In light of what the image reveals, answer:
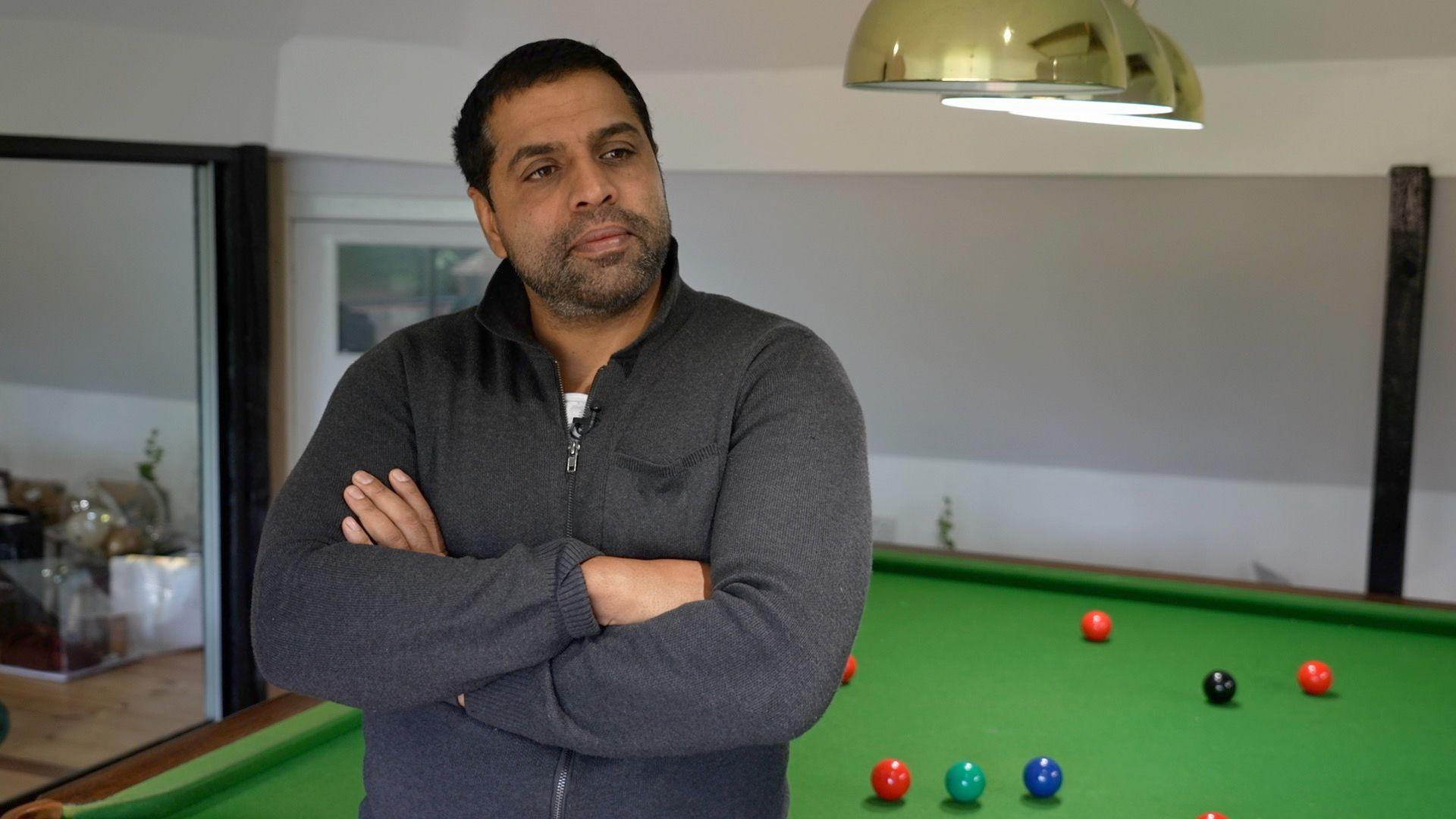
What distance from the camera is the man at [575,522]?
128 cm

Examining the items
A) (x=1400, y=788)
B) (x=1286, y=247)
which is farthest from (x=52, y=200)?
(x=1400, y=788)

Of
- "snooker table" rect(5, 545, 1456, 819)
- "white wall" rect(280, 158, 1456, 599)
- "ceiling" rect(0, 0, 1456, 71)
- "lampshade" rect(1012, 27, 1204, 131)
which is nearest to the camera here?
"snooker table" rect(5, 545, 1456, 819)

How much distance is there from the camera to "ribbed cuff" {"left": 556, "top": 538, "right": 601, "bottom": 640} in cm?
129

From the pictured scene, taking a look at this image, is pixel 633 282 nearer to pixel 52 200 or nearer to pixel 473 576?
pixel 473 576

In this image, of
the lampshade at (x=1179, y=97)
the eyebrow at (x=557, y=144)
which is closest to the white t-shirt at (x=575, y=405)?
the eyebrow at (x=557, y=144)

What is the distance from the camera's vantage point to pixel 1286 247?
4.18 m

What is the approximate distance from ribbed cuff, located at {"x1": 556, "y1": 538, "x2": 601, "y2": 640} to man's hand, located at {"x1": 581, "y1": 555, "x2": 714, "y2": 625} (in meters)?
0.02

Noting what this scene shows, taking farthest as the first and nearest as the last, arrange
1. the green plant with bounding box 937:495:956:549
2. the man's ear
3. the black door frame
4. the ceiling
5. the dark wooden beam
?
the green plant with bounding box 937:495:956:549
the black door frame
the dark wooden beam
the ceiling
the man's ear

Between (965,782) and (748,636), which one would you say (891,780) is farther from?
(748,636)

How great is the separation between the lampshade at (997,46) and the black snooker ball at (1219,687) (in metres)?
1.14

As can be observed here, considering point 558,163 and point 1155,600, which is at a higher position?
point 558,163

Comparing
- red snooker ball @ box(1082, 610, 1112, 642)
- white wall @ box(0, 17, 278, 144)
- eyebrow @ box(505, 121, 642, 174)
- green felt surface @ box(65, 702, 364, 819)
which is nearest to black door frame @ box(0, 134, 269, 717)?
white wall @ box(0, 17, 278, 144)

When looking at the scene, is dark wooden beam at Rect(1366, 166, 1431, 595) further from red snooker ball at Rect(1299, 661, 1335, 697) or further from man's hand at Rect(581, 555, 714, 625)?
man's hand at Rect(581, 555, 714, 625)

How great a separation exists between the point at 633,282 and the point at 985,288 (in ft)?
10.6
